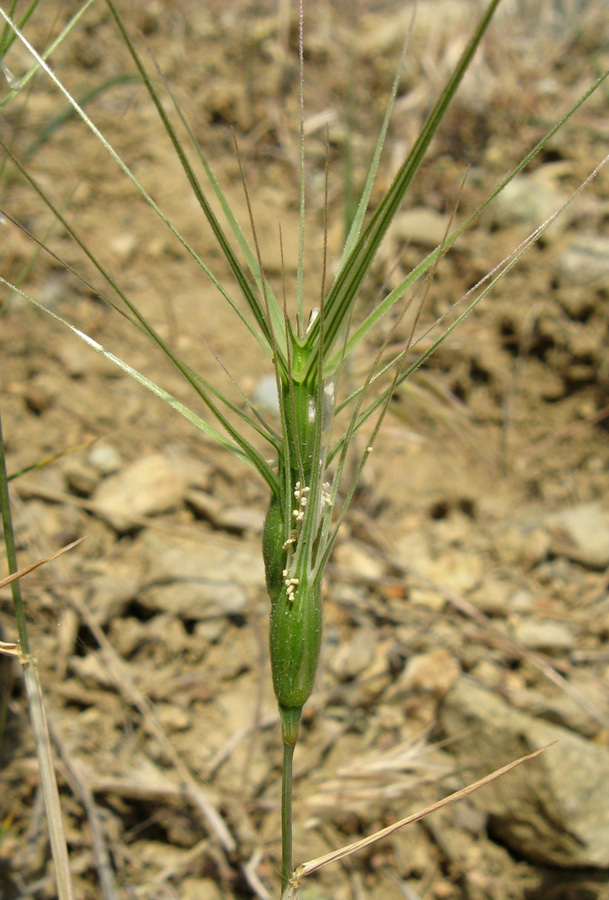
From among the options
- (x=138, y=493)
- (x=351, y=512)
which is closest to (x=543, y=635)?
(x=351, y=512)

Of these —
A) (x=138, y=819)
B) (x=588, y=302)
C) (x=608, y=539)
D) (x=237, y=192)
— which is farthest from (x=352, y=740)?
(x=237, y=192)

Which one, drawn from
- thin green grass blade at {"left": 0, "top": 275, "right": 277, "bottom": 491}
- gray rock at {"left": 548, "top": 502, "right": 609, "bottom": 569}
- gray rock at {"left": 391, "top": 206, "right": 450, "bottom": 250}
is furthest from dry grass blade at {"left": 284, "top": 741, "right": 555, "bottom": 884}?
gray rock at {"left": 391, "top": 206, "right": 450, "bottom": 250}

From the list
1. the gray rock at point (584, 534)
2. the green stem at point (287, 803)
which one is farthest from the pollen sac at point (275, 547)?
the gray rock at point (584, 534)

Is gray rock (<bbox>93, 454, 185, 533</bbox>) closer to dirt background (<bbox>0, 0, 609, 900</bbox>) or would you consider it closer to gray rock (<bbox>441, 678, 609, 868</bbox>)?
dirt background (<bbox>0, 0, 609, 900</bbox>)

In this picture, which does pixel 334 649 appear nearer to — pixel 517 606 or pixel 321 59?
pixel 517 606

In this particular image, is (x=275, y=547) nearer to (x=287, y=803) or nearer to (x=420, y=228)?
(x=287, y=803)

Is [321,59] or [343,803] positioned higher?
[321,59]
